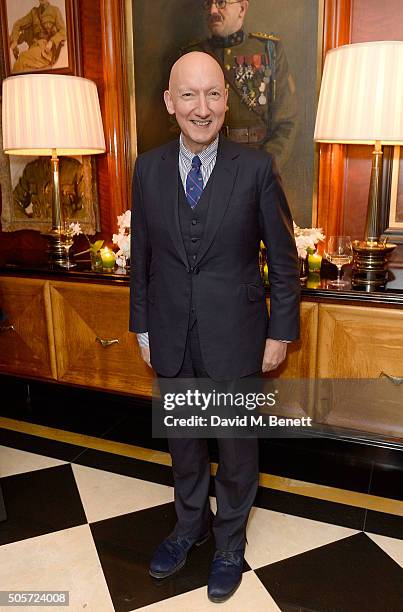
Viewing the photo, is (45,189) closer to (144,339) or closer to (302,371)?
(144,339)

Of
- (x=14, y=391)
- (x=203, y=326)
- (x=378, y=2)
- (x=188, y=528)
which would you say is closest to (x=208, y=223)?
(x=203, y=326)

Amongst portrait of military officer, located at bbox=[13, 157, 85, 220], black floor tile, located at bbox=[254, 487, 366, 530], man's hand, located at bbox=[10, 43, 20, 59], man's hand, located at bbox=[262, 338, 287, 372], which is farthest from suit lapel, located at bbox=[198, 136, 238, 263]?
man's hand, located at bbox=[10, 43, 20, 59]

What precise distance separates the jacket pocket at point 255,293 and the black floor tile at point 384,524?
98 centimetres

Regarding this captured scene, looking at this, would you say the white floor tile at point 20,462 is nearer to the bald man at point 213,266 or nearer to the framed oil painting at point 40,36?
the bald man at point 213,266

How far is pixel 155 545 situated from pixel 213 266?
3.36 ft

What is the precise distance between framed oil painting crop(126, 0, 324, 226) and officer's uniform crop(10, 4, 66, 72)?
41 centimetres

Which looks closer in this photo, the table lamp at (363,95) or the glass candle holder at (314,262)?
the table lamp at (363,95)

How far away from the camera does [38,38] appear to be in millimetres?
2795

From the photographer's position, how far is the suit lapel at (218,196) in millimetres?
1551

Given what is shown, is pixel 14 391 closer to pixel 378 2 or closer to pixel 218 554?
pixel 218 554

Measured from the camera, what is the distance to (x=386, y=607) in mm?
1611

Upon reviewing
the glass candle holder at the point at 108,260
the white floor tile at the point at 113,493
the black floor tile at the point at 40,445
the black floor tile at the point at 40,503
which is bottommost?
the black floor tile at the point at 40,503

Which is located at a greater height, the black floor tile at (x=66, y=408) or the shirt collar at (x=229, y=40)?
the shirt collar at (x=229, y=40)

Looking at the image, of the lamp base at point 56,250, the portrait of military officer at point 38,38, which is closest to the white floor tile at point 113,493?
the lamp base at point 56,250
